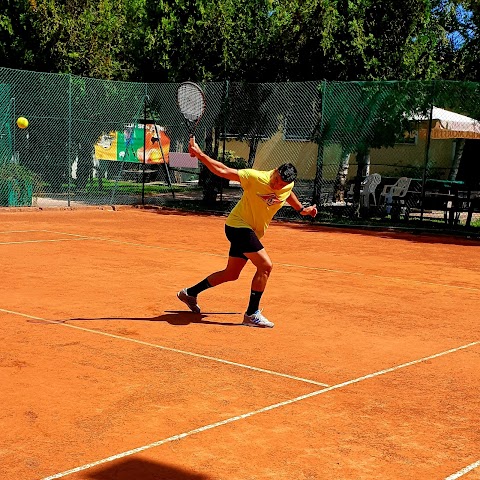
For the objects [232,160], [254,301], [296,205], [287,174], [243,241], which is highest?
[287,174]

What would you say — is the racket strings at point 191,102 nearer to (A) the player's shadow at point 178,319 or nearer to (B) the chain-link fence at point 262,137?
(A) the player's shadow at point 178,319

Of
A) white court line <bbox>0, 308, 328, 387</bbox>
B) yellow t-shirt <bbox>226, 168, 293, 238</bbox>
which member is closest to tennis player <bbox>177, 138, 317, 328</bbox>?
yellow t-shirt <bbox>226, 168, 293, 238</bbox>

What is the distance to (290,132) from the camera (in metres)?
19.9

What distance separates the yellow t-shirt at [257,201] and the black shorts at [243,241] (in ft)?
0.18

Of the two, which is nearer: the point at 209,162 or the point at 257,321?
the point at 209,162

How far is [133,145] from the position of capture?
72.5 ft

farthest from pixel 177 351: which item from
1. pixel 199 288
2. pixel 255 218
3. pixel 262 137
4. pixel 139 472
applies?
pixel 262 137

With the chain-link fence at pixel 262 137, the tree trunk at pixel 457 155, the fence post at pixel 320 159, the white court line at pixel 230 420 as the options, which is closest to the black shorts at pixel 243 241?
the white court line at pixel 230 420

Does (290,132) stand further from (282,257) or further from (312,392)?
(312,392)

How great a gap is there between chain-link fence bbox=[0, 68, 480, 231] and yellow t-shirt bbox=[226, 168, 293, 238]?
425 inches

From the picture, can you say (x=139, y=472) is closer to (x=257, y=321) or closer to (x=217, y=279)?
(x=257, y=321)

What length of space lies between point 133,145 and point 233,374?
17018 millimetres

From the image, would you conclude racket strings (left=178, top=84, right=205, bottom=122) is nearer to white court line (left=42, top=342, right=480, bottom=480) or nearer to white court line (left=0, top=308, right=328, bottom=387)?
white court line (left=0, top=308, right=328, bottom=387)

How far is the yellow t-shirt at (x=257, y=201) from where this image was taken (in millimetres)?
7156
